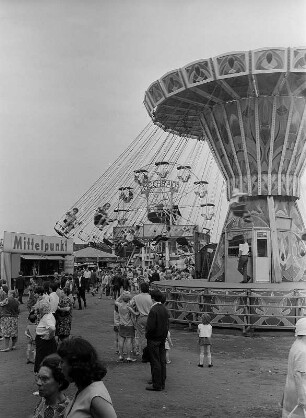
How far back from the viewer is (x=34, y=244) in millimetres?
27625

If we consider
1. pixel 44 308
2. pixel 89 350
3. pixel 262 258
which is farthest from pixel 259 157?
pixel 89 350

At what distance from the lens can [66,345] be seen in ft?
10.1

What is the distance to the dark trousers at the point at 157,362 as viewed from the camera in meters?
7.77

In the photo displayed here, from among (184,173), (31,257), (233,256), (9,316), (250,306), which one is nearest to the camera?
(9,316)

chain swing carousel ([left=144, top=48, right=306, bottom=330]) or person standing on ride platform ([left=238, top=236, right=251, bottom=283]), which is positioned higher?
chain swing carousel ([left=144, top=48, right=306, bottom=330])

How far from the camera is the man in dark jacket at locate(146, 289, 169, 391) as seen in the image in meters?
7.78

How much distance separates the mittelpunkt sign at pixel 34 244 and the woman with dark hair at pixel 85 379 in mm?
22885

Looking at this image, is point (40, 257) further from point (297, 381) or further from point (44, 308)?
point (297, 381)

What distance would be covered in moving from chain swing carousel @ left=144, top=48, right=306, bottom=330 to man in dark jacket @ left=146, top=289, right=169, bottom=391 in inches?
316

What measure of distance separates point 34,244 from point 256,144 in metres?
14.5

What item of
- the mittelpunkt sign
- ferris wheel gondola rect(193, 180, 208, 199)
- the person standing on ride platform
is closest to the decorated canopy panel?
the person standing on ride platform

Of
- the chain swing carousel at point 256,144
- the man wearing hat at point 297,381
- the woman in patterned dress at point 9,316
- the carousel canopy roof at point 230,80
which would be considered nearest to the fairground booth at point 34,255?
the carousel canopy roof at point 230,80

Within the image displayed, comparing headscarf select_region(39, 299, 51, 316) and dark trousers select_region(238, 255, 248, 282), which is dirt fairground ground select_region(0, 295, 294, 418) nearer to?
headscarf select_region(39, 299, 51, 316)

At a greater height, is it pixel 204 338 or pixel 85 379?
pixel 85 379
